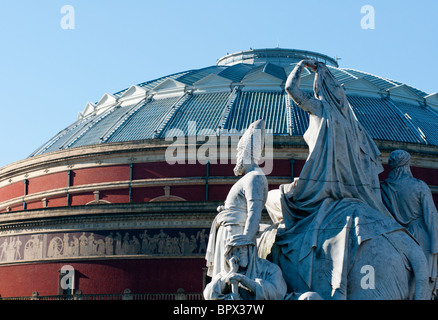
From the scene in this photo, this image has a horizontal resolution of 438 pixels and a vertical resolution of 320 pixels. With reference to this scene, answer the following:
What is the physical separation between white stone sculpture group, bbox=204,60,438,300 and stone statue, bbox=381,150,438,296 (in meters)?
0.01

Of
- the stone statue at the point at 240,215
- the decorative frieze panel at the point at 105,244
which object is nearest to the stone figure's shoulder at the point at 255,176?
the stone statue at the point at 240,215

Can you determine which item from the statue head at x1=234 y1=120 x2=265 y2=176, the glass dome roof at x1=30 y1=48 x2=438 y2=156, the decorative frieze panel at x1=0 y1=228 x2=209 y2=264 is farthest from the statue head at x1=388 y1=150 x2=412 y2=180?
the glass dome roof at x1=30 y1=48 x2=438 y2=156

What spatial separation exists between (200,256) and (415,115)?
53.8 feet

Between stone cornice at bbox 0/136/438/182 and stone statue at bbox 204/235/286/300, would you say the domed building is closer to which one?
stone cornice at bbox 0/136/438/182

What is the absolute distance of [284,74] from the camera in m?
51.3

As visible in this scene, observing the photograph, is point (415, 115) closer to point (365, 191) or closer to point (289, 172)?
point (289, 172)

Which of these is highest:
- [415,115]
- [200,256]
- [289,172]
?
[415,115]

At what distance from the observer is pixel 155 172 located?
43844 mm

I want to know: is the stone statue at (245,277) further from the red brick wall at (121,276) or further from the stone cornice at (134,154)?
the stone cornice at (134,154)

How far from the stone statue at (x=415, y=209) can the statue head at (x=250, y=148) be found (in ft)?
6.38

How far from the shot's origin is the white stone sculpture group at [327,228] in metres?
11.0

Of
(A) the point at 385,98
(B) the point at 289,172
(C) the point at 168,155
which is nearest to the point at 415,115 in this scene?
(A) the point at 385,98

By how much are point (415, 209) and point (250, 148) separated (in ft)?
7.97

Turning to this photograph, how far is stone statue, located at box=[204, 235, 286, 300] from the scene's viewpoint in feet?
35.0
